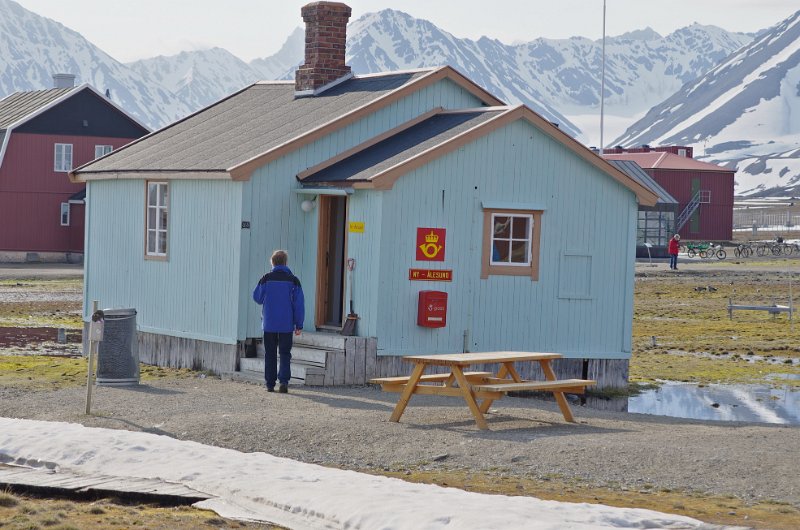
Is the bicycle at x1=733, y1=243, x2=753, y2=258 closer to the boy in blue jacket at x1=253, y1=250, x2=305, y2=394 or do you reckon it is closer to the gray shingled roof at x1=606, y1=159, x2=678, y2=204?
the gray shingled roof at x1=606, y1=159, x2=678, y2=204

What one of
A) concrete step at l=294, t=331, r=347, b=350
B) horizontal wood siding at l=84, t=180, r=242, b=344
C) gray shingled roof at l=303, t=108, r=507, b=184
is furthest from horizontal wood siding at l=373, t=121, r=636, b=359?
horizontal wood siding at l=84, t=180, r=242, b=344

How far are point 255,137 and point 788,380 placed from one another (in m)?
8.80

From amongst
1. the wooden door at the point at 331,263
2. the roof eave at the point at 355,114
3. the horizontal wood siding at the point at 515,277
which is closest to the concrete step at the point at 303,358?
the horizontal wood siding at the point at 515,277

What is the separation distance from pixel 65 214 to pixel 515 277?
38.5 m

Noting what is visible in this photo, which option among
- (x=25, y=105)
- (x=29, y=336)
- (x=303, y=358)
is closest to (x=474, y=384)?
(x=303, y=358)

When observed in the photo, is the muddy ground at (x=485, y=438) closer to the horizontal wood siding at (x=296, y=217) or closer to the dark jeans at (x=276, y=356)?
the dark jeans at (x=276, y=356)

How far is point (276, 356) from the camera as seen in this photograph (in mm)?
17766

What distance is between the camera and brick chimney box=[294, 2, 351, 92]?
23.0 meters

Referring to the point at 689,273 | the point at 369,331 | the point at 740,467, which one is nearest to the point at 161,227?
the point at 369,331

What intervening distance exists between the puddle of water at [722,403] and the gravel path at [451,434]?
1.76 m

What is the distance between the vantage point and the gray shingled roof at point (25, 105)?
55.0 metres

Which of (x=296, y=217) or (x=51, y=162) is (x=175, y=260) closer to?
(x=296, y=217)

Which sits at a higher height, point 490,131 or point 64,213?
point 490,131

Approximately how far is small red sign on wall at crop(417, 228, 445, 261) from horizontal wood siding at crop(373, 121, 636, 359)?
84 millimetres
